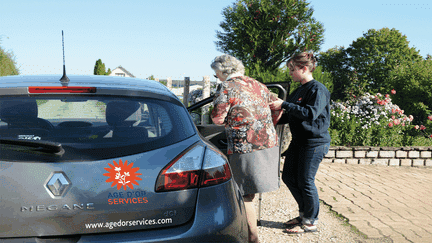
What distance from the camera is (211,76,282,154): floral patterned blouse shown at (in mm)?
3016

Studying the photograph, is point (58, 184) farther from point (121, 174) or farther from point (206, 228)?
point (206, 228)

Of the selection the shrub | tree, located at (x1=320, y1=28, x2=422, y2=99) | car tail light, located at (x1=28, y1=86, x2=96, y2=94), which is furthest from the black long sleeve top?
tree, located at (x1=320, y1=28, x2=422, y2=99)

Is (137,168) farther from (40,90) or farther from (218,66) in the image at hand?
(218,66)

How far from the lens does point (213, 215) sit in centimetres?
189

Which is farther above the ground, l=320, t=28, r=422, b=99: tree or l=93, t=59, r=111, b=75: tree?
l=93, t=59, r=111, b=75: tree

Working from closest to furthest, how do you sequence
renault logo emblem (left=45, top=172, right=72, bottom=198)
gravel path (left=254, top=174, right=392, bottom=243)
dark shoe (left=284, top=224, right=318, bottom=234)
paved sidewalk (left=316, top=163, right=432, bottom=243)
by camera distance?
renault logo emblem (left=45, top=172, right=72, bottom=198), gravel path (left=254, top=174, right=392, bottom=243), dark shoe (left=284, top=224, right=318, bottom=234), paved sidewalk (left=316, top=163, right=432, bottom=243)

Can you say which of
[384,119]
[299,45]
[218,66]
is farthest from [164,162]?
[299,45]

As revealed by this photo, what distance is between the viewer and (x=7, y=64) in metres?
15.8

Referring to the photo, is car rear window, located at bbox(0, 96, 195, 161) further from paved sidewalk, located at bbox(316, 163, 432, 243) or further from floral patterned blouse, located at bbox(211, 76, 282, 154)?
paved sidewalk, located at bbox(316, 163, 432, 243)

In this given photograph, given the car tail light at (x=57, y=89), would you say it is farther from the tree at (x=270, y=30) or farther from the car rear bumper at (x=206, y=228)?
the tree at (x=270, y=30)

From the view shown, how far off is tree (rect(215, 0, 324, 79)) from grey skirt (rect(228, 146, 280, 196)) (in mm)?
8953

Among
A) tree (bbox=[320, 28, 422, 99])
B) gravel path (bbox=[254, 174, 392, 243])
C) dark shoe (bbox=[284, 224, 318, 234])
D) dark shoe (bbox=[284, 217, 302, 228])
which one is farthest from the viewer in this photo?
tree (bbox=[320, 28, 422, 99])

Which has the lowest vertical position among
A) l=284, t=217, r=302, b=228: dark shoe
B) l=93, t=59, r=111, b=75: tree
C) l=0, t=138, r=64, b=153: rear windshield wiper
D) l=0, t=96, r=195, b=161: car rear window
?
l=284, t=217, r=302, b=228: dark shoe

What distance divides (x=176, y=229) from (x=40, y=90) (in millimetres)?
1012
